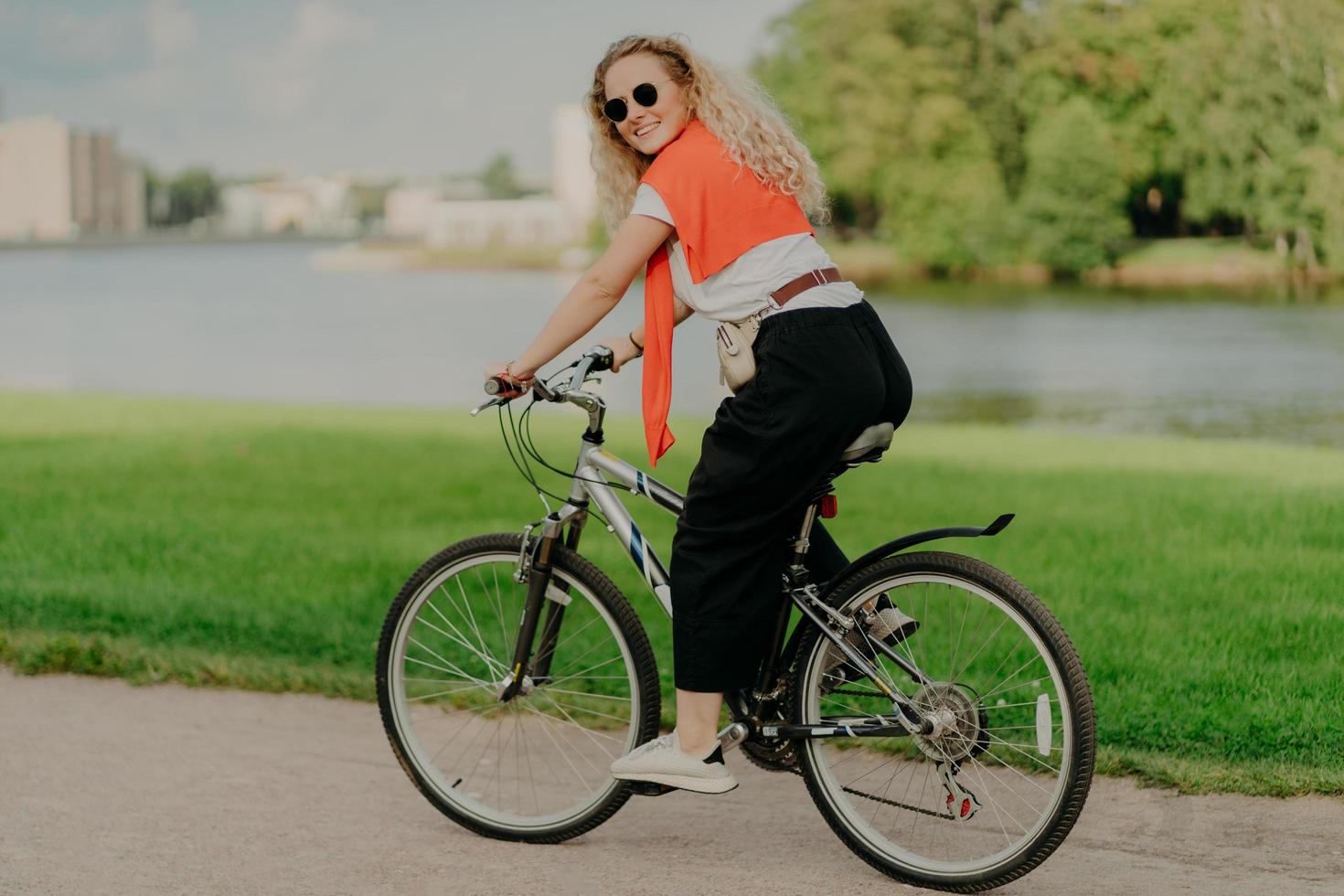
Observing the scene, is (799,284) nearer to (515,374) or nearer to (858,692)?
(515,374)

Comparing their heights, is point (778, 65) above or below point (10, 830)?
above

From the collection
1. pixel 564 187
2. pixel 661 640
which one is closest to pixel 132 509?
pixel 661 640

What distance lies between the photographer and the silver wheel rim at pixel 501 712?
3.96m

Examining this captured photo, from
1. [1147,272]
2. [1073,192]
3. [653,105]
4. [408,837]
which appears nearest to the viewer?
[653,105]

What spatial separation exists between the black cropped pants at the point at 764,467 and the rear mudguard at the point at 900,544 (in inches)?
4.9

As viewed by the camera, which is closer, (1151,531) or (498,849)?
(498,849)

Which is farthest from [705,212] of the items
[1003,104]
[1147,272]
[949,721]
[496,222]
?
[496,222]

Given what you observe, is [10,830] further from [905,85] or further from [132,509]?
[905,85]

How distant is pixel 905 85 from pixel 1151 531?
59887 millimetres

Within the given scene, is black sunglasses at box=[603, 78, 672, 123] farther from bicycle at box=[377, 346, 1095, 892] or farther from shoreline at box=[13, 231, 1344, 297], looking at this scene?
shoreline at box=[13, 231, 1344, 297]

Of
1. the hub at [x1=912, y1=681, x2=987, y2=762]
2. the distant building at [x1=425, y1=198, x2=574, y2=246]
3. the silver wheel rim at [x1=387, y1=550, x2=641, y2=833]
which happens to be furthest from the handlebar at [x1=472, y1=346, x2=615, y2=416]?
the distant building at [x1=425, y1=198, x2=574, y2=246]

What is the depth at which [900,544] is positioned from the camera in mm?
3467

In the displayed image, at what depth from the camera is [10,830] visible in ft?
12.7

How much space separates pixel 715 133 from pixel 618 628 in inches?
47.7
